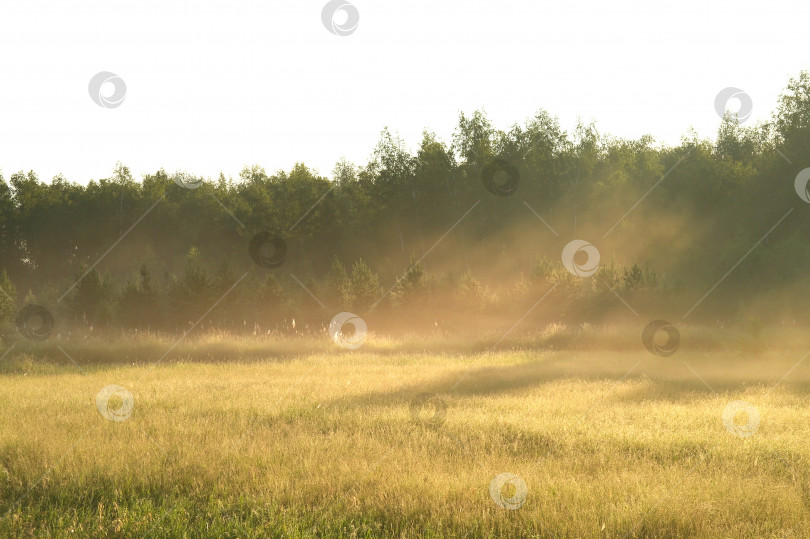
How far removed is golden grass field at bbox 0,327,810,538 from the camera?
6.43 m

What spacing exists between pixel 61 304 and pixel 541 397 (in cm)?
3228

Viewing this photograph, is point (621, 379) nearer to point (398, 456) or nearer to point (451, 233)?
point (398, 456)

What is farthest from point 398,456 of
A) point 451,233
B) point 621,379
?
point 451,233

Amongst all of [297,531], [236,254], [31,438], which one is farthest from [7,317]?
[236,254]

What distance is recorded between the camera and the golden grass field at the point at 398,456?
253 inches

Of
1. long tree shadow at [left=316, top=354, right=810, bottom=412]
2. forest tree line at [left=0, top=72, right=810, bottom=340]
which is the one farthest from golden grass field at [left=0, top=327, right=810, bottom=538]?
forest tree line at [left=0, top=72, right=810, bottom=340]

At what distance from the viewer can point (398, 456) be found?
8.41 meters

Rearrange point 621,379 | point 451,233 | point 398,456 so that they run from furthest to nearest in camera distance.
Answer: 1. point 451,233
2. point 621,379
3. point 398,456

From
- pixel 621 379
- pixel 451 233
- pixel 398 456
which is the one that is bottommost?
pixel 398 456

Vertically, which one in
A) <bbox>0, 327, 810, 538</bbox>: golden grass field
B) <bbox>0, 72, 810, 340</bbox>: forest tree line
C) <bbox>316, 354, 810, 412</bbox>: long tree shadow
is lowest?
<bbox>0, 327, 810, 538</bbox>: golden grass field

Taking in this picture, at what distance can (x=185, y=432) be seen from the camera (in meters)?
9.80

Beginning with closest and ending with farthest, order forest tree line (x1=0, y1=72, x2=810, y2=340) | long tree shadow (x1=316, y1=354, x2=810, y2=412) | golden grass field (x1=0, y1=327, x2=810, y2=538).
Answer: golden grass field (x1=0, y1=327, x2=810, y2=538) → long tree shadow (x1=316, y1=354, x2=810, y2=412) → forest tree line (x1=0, y1=72, x2=810, y2=340)

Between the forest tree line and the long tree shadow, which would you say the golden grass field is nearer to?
the long tree shadow

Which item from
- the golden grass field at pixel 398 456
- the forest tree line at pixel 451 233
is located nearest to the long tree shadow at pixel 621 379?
the golden grass field at pixel 398 456
